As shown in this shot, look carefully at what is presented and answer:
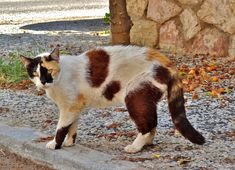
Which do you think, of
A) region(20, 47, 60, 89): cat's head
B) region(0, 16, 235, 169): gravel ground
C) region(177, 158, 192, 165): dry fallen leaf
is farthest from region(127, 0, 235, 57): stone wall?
region(20, 47, 60, 89): cat's head

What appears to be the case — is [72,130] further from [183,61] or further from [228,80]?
[183,61]

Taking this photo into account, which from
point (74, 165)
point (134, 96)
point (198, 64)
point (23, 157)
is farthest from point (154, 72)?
point (198, 64)

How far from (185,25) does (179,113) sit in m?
4.52

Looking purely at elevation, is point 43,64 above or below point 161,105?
above

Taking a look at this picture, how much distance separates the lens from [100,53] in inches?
216

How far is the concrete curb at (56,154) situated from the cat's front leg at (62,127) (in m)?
0.06

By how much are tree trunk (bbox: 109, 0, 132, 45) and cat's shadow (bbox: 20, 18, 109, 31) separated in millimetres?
3501

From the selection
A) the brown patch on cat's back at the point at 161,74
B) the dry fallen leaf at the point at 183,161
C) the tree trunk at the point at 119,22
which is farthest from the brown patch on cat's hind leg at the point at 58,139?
the tree trunk at the point at 119,22

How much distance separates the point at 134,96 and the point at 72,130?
749mm

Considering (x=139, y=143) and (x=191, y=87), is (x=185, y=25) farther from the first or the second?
(x=139, y=143)

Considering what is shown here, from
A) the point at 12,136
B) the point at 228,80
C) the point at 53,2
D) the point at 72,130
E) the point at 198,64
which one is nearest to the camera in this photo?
the point at 72,130

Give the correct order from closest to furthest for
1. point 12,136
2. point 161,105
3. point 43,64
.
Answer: point 43,64 → point 12,136 → point 161,105

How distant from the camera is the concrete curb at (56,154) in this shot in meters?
5.14

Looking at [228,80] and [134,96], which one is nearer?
[134,96]
